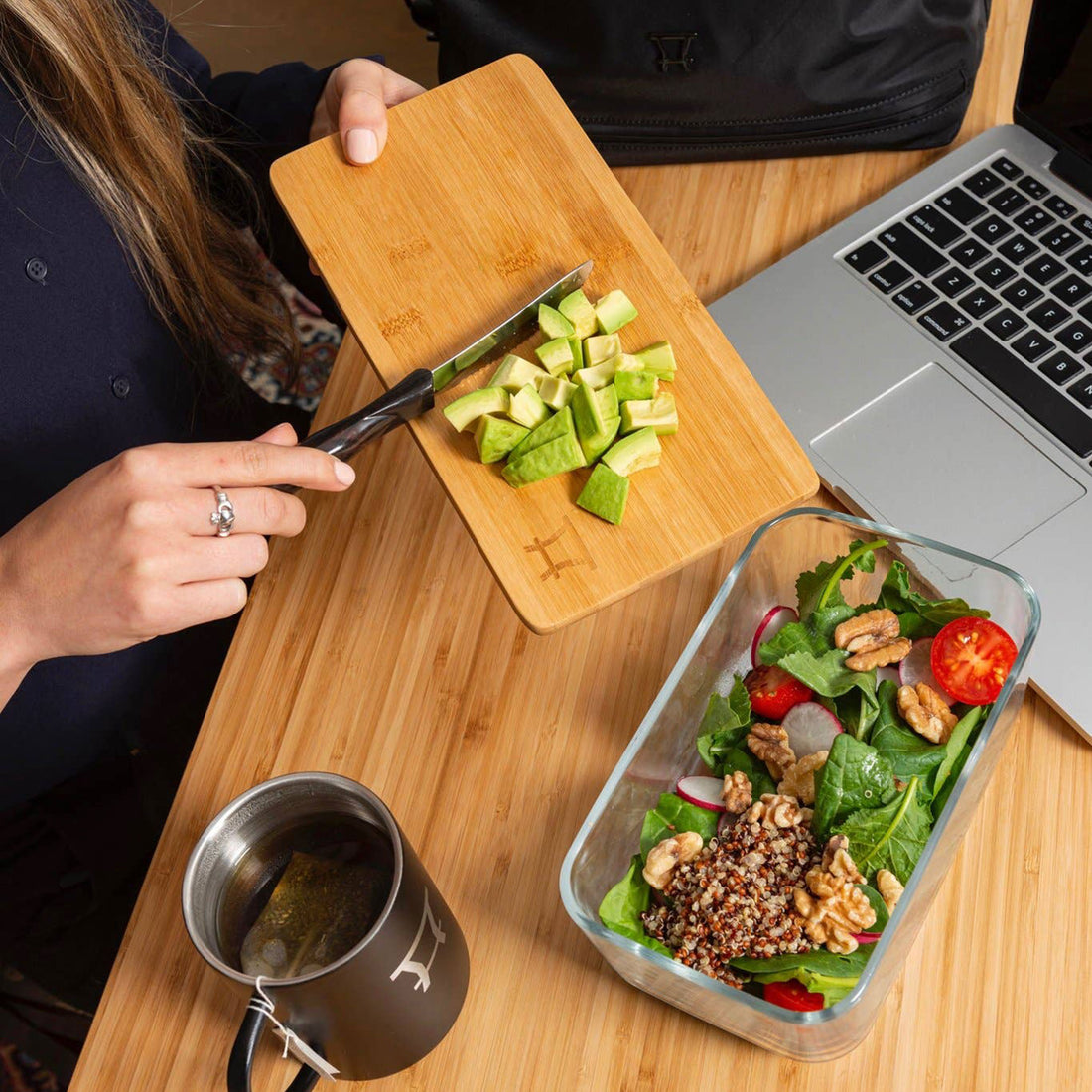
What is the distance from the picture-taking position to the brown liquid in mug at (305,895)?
0.70m

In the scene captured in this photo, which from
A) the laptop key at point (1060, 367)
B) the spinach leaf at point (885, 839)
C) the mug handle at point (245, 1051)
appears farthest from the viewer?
the laptop key at point (1060, 367)

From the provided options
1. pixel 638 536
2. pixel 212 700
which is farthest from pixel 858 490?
pixel 212 700

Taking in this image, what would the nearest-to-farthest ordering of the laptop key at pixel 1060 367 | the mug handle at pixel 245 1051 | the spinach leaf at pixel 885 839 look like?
the mug handle at pixel 245 1051 < the spinach leaf at pixel 885 839 < the laptop key at pixel 1060 367

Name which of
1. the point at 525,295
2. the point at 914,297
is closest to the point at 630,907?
the point at 525,295

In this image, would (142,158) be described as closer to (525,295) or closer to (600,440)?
(525,295)

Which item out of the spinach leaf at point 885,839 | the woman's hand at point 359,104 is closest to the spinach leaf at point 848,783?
the spinach leaf at point 885,839

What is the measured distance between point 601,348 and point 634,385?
0.06m

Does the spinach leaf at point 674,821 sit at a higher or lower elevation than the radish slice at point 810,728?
lower

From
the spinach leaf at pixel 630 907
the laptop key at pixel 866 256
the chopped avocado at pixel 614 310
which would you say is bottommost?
the spinach leaf at pixel 630 907

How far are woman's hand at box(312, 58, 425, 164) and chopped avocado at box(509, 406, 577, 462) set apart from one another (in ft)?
1.08

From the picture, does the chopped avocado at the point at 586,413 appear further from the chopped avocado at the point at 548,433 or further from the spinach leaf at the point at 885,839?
the spinach leaf at the point at 885,839

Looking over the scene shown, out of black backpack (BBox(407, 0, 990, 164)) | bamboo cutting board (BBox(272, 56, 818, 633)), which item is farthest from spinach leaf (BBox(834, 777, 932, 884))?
black backpack (BBox(407, 0, 990, 164))

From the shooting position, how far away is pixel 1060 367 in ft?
3.12

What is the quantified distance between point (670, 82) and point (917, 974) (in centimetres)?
82
